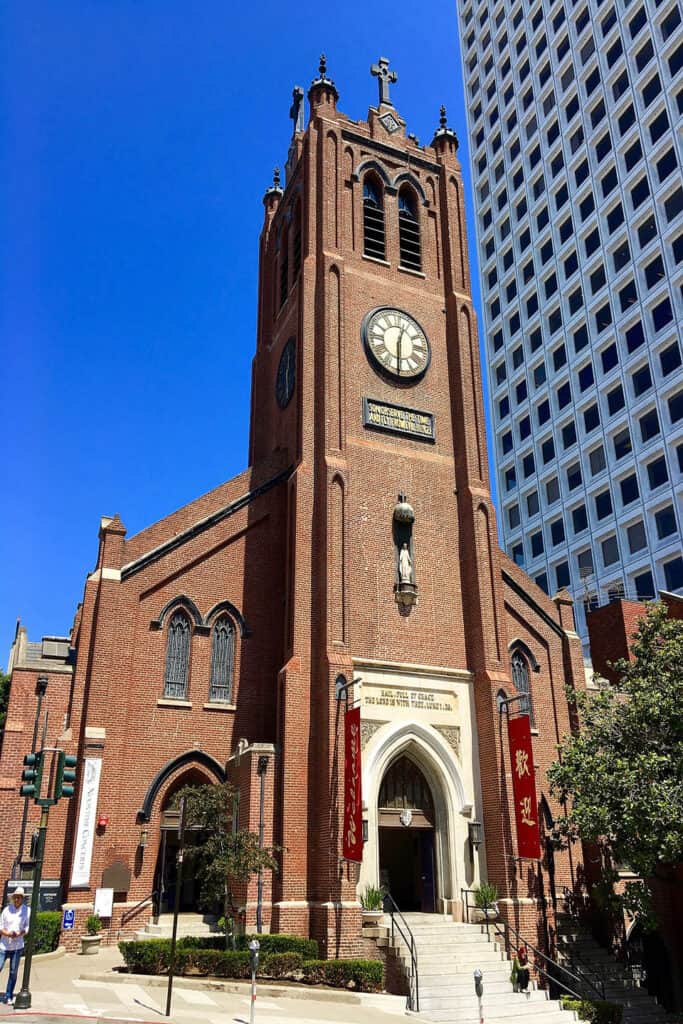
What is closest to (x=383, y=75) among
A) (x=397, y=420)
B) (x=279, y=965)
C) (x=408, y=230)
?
(x=408, y=230)

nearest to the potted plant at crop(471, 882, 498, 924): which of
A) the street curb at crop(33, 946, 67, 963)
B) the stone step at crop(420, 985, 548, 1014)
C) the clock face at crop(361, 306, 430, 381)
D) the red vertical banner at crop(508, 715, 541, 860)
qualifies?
the red vertical banner at crop(508, 715, 541, 860)

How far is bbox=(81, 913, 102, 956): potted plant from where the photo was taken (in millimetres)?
19375

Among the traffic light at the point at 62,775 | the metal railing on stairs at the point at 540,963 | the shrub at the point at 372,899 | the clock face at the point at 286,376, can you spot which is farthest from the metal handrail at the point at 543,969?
the clock face at the point at 286,376

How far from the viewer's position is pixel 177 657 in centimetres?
2352

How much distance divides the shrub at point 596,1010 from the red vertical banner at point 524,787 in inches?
133

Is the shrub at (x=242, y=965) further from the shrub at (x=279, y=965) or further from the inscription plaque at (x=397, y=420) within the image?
the inscription plaque at (x=397, y=420)

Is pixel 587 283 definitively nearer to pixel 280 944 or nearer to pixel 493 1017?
pixel 280 944

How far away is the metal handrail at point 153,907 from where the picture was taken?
20.4 meters

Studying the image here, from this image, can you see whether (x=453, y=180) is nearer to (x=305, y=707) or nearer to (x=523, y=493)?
(x=305, y=707)

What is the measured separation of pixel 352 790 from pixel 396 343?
46.5ft

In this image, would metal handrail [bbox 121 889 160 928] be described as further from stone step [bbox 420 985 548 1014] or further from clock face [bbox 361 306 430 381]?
clock face [bbox 361 306 430 381]

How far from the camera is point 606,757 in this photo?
20.2 m

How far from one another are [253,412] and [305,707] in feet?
48.1

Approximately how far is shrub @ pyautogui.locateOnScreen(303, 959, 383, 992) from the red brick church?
4.98ft
